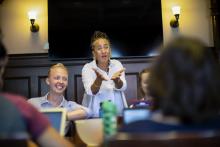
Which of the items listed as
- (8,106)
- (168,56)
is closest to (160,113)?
(168,56)

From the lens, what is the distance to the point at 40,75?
4.45 meters

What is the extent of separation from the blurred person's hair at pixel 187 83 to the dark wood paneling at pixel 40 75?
3.38 metres

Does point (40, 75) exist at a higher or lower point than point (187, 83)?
higher

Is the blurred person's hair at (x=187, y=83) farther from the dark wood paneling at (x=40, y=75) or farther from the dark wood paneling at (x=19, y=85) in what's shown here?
the dark wood paneling at (x=19, y=85)

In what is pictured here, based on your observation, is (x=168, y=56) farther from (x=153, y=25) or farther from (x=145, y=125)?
(x=153, y=25)

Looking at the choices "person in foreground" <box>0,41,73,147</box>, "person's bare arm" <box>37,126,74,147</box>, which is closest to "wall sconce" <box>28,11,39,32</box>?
"person in foreground" <box>0,41,73,147</box>

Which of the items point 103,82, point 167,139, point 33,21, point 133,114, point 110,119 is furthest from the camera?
point 33,21

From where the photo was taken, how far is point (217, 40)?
434cm

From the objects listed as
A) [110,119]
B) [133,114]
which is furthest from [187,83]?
[133,114]

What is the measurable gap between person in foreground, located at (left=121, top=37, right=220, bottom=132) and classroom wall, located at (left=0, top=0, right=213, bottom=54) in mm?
3468

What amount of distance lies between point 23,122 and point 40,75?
343 cm

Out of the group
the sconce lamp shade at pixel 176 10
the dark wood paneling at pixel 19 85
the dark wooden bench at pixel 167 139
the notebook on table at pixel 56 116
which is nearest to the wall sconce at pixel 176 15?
the sconce lamp shade at pixel 176 10

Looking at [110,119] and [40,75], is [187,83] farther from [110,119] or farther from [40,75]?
[40,75]

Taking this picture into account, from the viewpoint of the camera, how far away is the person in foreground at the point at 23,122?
1.04m
